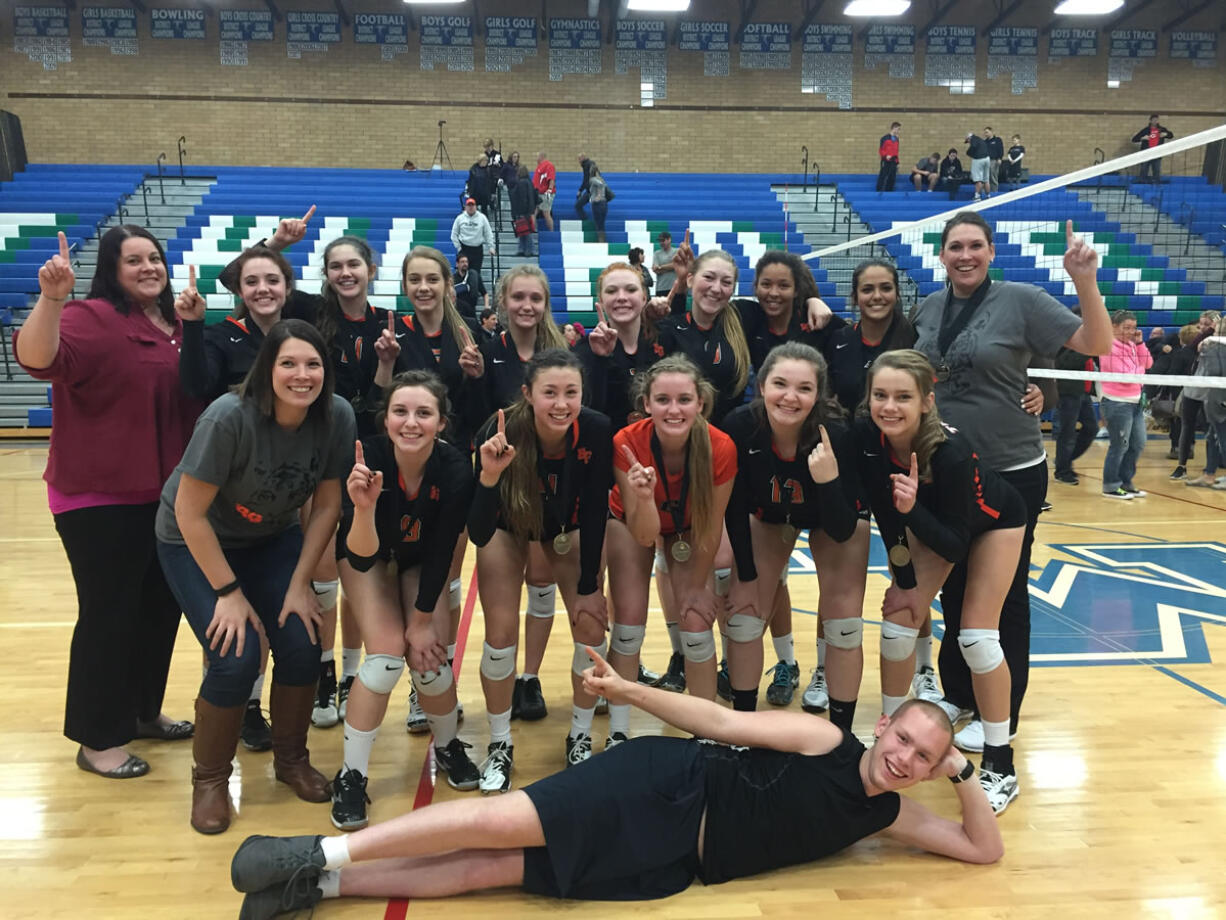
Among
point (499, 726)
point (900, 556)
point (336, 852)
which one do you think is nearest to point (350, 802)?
point (336, 852)

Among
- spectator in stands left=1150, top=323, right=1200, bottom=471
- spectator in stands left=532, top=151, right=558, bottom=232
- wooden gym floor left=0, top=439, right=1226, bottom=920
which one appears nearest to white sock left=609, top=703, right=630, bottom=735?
wooden gym floor left=0, top=439, right=1226, bottom=920

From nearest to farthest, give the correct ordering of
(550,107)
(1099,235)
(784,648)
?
(784,648) → (1099,235) → (550,107)

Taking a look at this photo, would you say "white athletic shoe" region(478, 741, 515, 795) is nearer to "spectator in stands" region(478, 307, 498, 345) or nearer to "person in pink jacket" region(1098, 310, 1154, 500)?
"spectator in stands" region(478, 307, 498, 345)

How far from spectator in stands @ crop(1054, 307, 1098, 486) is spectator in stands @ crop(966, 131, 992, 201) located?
10.2 meters

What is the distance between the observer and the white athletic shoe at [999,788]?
2.96 m

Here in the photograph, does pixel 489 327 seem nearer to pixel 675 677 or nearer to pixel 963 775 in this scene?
pixel 675 677

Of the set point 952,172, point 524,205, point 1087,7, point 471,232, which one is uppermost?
point 1087,7

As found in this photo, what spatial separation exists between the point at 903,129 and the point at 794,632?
18.8m

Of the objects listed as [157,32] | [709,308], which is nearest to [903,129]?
[157,32]

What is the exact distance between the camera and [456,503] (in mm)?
2953

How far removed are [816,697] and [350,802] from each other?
2089 mm

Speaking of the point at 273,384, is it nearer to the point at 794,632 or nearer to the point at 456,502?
the point at 456,502

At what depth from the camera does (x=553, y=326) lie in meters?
Result: 3.68

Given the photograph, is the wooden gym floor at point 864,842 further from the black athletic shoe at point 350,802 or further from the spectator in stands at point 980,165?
the spectator in stands at point 980,165
